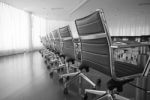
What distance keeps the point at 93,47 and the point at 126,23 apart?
654 cm

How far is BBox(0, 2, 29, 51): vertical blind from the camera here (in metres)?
6.06

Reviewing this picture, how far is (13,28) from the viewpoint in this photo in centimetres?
683

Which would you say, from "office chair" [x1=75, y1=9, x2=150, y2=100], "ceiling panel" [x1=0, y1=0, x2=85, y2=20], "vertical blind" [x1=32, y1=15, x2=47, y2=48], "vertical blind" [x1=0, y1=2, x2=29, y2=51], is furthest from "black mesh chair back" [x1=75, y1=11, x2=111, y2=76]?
"vertical blind" [x1=32, y1=15, x2=47, y2=48]

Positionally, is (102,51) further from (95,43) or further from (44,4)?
(44,4)

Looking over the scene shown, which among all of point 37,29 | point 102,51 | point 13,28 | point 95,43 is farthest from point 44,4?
point 102,51

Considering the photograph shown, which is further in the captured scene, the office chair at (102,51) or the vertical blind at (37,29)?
the vertical blind at (37,29)

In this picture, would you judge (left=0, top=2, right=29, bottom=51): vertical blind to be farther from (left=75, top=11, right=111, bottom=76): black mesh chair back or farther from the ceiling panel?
(left=75, top=11, right=111, bottom=76): black mesh chair back

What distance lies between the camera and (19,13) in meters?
7.51

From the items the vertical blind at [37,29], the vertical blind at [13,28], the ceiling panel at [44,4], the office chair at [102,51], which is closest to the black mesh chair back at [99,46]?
the office chair at [102,51]

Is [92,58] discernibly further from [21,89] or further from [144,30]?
[144,30]

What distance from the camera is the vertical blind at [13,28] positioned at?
19.9 ft

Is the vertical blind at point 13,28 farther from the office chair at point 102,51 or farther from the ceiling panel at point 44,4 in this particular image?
the office chair at point 102,51

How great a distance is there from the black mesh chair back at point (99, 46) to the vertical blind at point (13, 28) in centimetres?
587

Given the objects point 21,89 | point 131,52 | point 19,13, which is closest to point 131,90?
point 131,52
